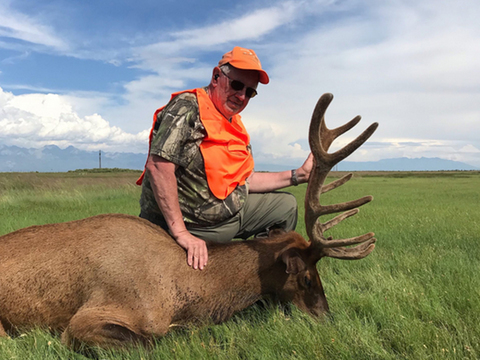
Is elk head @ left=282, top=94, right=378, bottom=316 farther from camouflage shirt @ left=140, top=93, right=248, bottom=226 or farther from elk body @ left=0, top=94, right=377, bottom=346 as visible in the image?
camouflage shirt @ left=140, top=93, right=248, bottom=226

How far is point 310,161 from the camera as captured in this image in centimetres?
512

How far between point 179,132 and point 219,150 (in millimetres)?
530

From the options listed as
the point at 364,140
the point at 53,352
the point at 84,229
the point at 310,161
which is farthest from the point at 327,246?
the point at 53,352

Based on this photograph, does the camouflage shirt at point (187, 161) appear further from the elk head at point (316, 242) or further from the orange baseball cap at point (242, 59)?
the elk head at point (316, 242)

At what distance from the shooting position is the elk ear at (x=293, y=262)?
145 inches

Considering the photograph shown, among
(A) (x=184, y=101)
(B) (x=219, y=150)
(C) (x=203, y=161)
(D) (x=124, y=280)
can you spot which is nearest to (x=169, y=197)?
(C) (x=203, y=161)

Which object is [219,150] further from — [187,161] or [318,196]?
[318,196]

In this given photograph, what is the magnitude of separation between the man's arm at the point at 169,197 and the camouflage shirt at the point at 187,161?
101mm

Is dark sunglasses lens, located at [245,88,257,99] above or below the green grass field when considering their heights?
above

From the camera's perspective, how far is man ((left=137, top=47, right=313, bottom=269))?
407cm

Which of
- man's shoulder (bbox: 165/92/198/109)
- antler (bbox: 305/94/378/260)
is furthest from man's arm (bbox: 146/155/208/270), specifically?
antler (bbox: 305/94/378/260)

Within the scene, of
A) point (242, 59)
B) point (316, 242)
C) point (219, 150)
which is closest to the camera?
point (316, 242)

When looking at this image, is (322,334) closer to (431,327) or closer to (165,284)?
(431,327)

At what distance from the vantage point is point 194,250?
3916 millimetres
